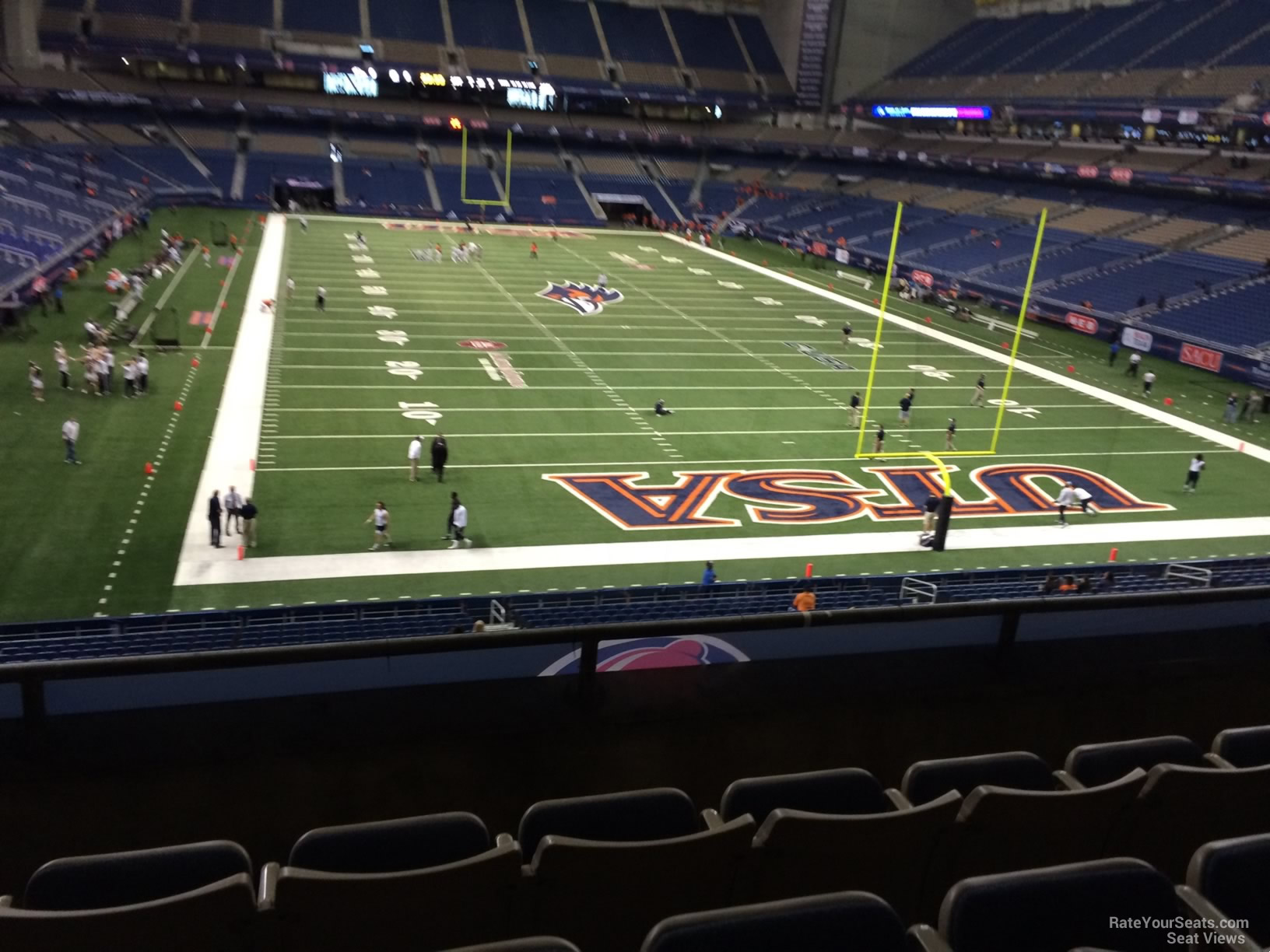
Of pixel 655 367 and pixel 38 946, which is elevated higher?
pixel 38 946

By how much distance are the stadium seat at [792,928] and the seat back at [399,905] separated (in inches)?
20.4

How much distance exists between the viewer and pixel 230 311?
29.3 meters

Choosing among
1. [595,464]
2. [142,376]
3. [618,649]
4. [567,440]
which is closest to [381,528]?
[595,464]

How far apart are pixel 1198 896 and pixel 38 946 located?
112 inches

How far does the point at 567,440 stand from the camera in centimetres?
2052

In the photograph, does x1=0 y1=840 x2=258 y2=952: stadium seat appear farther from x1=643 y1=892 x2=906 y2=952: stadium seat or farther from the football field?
the football field

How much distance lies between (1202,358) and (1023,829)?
31929 millimetres

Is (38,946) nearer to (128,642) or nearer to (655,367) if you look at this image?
(128,642)

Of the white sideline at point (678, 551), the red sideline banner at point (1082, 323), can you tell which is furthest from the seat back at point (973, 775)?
the red sideline banner at point (1082, 323)

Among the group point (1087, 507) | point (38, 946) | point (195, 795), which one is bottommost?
point (1087, 507)

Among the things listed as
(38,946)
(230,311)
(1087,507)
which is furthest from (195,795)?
(230,311)

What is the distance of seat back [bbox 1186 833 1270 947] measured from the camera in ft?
8.93

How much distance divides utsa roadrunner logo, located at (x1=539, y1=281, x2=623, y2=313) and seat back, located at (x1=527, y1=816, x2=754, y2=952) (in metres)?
30.7

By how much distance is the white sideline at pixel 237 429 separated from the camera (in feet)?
48.9
